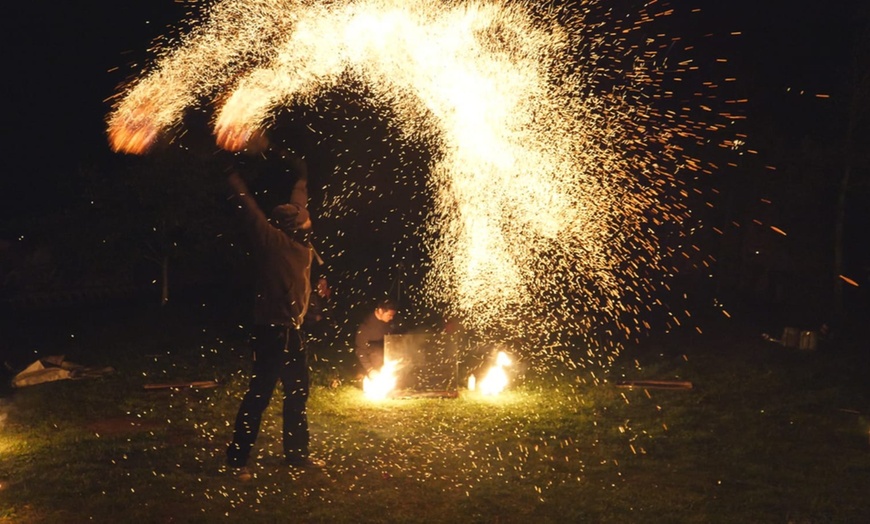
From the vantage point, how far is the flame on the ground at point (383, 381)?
9406 millimetres

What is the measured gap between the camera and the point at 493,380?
976 cm

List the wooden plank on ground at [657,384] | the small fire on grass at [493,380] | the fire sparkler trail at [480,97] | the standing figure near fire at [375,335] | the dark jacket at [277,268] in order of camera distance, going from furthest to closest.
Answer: the wooden plank on ground at [657,384] < the standing figure near fire at [375,335] < the small fire on grass at [493,380] < the fire sparkler trail at [480,97] < the dark jacket at [277,268]

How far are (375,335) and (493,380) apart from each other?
1.51 metres

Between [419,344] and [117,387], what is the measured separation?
367 cm

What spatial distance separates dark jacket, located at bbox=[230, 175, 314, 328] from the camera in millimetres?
6102

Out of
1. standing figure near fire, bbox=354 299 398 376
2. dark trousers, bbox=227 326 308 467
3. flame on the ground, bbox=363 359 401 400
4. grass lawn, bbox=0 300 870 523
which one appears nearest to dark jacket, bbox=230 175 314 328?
dark trousers, bbox=227 326 308 467

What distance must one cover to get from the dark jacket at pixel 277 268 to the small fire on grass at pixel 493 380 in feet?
12.7

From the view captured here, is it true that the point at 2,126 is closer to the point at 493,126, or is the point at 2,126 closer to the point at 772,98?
the point at 493,126

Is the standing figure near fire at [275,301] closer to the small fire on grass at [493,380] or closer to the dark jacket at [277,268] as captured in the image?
the dark jacket at [277,268]

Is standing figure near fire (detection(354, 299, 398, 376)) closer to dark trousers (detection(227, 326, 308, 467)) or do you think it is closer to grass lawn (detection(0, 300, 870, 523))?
grass lawn (detection(0, 300, 870, 523))

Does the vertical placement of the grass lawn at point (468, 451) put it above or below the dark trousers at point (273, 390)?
below

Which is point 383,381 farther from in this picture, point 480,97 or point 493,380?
point 480,97

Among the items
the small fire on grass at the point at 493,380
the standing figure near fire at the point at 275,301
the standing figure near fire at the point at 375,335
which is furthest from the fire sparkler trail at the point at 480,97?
the standing figure near fire at the point at 375,335

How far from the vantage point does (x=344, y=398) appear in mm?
9273
